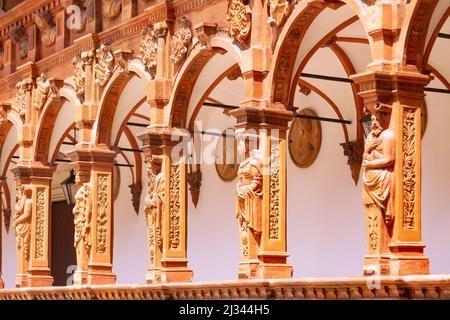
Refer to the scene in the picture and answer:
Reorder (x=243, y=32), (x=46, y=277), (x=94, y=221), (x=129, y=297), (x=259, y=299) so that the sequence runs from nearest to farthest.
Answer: (x=259, y=299)
(x=243, y=32)
(x=129, y=297)
(x=94, y=221)
(x=46, y=277)

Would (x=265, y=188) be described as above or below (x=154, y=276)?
above

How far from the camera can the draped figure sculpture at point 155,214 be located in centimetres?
2048

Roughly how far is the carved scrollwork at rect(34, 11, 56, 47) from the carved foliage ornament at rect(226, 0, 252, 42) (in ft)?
21.6

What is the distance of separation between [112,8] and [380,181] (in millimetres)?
8309

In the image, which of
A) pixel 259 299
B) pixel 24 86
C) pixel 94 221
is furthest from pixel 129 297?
pixel 24 86

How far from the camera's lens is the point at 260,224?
58.7ft

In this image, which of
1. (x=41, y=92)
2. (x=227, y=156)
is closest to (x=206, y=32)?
(x=41, y=92)

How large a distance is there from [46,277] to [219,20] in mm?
7412

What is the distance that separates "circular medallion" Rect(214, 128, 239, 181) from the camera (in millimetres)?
25203

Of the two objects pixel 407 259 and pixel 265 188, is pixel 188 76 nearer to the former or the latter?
pixel 265 188

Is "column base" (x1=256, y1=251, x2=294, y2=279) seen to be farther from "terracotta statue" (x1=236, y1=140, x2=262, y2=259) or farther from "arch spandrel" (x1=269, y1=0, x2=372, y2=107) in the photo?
"arch spandrel" (x1=269, y1=0, x2=372, y2=107)

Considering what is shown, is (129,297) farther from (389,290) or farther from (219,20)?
(389,290)

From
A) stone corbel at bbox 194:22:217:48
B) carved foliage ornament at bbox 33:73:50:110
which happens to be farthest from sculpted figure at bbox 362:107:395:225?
carved foliage ornament at bbox 33:73:50:110

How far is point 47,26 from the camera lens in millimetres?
24797
